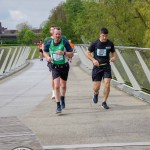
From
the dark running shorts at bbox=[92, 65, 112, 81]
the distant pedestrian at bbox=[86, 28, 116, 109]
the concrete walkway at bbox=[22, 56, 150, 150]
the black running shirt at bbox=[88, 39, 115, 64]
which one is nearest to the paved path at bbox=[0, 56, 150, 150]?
the concrete walkway at bbox=[22, 56, 150, 150]

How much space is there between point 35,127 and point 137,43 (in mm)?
27986

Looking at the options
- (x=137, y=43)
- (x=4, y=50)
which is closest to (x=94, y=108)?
(x=4, y=50)

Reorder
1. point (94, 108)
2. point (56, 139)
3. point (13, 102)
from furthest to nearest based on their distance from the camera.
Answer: point (13, 102) → point (94, 108) → point (56, 139)

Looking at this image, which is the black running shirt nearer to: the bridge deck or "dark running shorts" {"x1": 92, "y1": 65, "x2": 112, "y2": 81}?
"dark running shorts" {"x1": 92, "y1": 65, "x2": 112, "y2": 81}

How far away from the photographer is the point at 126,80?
12.7m

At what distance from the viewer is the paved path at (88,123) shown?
604 cm

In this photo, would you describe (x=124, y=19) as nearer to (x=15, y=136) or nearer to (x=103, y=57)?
(x=103, y=57)

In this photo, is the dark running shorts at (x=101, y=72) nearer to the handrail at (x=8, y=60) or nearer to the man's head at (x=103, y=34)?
the man's head at (x=103, y=34)

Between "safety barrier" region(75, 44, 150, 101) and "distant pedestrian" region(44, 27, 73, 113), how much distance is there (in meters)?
1.93

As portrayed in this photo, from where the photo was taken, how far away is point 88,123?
754 centimetres

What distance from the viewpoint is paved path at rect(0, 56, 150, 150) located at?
604 cm

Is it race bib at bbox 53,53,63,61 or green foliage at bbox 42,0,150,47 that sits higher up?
race bib at bbox 53,53,63,61

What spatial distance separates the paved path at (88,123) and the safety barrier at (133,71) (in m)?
0.34

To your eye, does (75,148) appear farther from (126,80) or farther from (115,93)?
(126,80)
